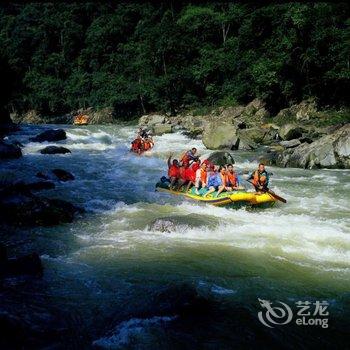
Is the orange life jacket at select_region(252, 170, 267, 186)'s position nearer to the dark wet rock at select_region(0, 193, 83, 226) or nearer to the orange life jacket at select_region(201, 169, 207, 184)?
the orange life jacket at select_region(201, 169, 207, 184)

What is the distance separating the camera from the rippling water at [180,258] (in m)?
5.66

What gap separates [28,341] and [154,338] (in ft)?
4.71

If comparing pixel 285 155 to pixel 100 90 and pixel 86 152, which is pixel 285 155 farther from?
pixel 100 90

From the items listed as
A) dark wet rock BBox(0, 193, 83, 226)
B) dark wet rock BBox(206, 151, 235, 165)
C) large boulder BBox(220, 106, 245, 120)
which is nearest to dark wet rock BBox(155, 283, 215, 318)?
dark wet rock BBox(0, 193, 83, 226)

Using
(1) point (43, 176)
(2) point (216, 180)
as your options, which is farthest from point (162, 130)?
(2) point (216, 180)

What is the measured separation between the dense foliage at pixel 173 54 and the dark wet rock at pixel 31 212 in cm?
1829

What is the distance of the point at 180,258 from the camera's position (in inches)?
305

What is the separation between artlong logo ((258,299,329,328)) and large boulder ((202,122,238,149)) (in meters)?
16.1

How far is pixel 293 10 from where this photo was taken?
89.6 feet

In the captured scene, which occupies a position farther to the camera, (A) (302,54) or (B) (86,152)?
(A) (302,54)

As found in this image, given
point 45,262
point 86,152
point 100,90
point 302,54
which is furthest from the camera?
point 100,90

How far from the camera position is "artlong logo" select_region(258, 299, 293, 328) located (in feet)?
18.7

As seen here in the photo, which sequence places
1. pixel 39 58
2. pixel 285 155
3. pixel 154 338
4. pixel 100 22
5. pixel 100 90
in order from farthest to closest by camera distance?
pixel 39 58, pixel 100 22, pixel 100 90, pixel 285 155, pixel 154 338

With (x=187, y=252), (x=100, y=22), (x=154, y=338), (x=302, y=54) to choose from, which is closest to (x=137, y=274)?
(x=187, y=252)
